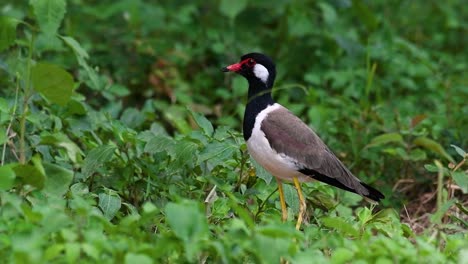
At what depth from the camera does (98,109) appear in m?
6.89

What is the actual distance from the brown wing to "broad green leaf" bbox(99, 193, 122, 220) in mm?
810

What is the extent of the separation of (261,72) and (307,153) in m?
0.54

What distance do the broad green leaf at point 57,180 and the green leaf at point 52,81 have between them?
1.16ft

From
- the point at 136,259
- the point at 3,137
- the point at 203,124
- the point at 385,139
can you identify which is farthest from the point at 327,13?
the point at 136,259

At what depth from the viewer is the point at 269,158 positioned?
5.02m

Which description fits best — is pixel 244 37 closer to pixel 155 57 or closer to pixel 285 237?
pixel 155 57

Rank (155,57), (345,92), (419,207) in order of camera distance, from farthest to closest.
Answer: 1. (155,57)
2. (345,92)
3. (419,207)

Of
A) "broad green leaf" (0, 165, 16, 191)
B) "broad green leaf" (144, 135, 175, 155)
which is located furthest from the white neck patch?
"broad green leaf" (0, 165, 16, 191)

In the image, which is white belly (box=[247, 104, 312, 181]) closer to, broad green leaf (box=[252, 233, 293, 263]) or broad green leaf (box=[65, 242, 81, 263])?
broad green leaf (box=[252, 233, 293, 263])

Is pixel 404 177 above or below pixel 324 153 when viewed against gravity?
below

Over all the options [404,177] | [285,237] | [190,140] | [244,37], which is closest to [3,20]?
[190,140]

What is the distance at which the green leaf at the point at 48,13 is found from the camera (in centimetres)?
511

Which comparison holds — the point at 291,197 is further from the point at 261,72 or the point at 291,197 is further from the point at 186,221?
the point at 186,221

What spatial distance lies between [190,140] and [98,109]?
1.92m
